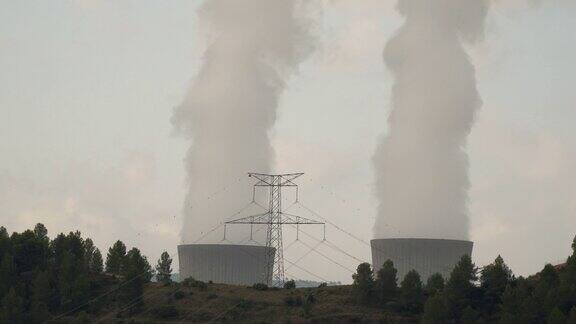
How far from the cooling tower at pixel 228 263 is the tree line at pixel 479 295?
74.3ft

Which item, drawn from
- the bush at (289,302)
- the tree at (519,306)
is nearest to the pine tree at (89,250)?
the bush at (289,302)

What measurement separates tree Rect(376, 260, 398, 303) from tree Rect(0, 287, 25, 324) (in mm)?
38876

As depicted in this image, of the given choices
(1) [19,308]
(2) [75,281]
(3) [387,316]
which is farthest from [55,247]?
(3) [387,316]

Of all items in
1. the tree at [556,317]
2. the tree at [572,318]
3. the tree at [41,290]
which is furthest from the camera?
the tree at [41,290]

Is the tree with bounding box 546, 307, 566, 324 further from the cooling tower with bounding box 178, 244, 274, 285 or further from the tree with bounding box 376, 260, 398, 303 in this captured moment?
the cooling tower with bounding box 178, 244, 274, 285

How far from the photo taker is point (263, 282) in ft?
402

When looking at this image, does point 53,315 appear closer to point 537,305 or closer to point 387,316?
point 387,316

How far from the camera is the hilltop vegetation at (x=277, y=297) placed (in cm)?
8925

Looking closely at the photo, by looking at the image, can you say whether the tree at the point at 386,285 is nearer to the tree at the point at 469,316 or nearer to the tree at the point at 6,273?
the tree at the point at 469,316

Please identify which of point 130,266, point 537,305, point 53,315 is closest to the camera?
point 537,305

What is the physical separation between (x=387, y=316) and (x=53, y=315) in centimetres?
3848

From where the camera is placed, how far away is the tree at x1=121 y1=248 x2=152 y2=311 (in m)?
108

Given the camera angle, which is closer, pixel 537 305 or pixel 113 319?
pixel 537 305

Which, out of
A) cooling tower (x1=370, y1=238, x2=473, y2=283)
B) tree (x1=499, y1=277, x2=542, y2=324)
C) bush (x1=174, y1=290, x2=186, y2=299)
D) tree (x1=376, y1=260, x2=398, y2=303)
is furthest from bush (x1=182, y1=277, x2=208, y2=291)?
tree (x1=499, y1=277, x2=542, y2=324)
